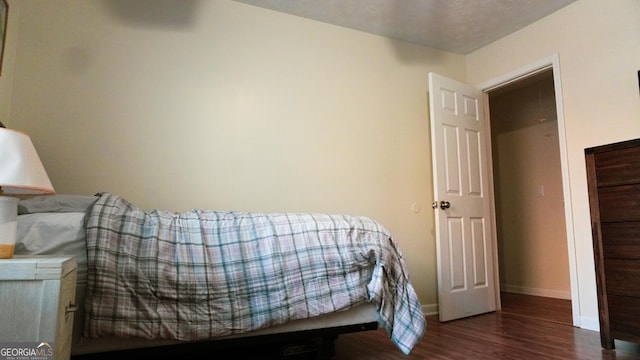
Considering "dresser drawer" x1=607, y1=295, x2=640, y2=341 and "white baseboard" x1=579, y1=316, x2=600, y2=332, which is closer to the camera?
"dresser drawer" x1=607, y1=295, x2=640, y2=341

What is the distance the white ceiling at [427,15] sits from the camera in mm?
2918

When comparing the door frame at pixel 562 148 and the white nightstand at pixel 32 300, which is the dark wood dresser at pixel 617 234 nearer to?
the door frame at pixel 562 148

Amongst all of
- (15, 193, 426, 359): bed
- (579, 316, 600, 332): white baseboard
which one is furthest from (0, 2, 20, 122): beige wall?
(579, 316, 600, 332): white baseboard

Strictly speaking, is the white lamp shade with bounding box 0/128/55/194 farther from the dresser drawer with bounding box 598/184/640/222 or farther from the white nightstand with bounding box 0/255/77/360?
the dresser drawer with bounding box 598/184/640/222

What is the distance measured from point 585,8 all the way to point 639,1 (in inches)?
13.8

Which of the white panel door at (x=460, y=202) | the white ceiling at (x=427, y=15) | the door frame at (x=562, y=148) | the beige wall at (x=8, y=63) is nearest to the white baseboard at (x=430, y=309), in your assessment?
the white panel door at (x=460, y=202)

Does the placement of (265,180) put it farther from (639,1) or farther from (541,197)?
(541,197)

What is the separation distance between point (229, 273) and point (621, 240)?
2149 millimetres

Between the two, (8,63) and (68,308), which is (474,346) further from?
(8,63)

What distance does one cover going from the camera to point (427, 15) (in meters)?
3.07

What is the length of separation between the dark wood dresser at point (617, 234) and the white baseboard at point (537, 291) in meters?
2.02

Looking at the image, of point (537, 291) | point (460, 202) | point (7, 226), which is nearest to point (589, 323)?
point (460, 202)

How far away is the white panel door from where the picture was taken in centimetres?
311

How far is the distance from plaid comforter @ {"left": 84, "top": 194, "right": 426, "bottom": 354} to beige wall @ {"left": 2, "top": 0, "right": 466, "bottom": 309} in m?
0.89
